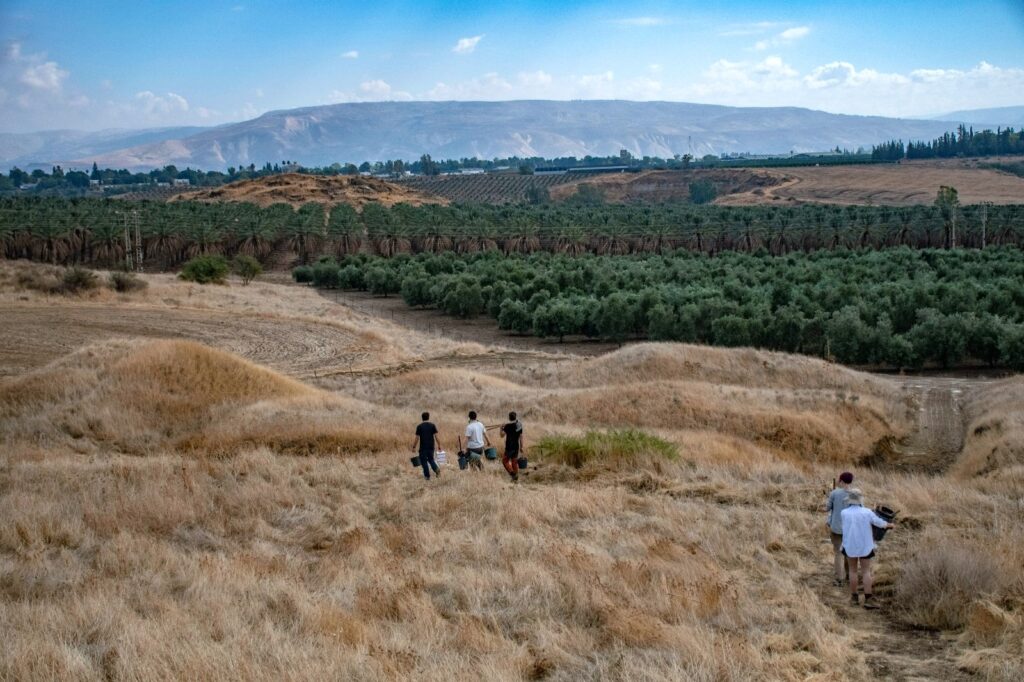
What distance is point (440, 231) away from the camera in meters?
101

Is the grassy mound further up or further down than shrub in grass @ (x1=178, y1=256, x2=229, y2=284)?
further down

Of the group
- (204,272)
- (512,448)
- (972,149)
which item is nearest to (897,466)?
(512,448)

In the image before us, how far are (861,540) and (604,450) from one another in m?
9.34

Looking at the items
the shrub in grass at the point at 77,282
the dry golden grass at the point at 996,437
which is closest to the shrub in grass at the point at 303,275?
the shrub in grass at the point at 77,282

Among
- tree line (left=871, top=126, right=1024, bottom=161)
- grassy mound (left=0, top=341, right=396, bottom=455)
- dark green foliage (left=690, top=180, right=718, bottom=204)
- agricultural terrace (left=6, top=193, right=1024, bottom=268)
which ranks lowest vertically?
grassy mound (left=0, top=341, right=396, bottom=455)

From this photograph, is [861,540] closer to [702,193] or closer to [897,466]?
[897,466]

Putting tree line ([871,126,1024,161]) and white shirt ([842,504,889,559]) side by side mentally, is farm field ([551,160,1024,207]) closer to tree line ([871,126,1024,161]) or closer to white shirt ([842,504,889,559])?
tree line ([871,126,1024,161])

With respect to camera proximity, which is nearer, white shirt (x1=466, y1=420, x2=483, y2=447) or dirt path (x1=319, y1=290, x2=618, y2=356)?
white shirt (x1=466, y1=420, x2=483, y2=447)

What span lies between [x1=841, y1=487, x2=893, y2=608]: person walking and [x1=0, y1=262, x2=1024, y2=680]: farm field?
304 millimetres

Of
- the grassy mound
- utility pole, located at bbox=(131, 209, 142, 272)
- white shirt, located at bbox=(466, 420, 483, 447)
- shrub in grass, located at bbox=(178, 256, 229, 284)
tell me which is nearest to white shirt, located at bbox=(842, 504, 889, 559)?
white shirt, located at bbox=(466, 420, 483, 447)

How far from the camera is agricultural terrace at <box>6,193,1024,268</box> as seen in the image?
83.9 m

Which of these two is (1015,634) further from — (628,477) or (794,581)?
(628,477)

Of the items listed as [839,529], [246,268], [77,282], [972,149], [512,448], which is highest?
[972,149]

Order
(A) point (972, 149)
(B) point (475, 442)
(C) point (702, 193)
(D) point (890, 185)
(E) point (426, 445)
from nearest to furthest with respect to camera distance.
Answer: (E) point (426, 445) < (B) point (475, 442) < (D) point (890, 185) < (C) point (702, 193) < (A) point (972, 149)
